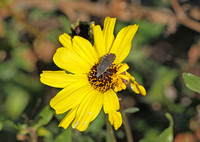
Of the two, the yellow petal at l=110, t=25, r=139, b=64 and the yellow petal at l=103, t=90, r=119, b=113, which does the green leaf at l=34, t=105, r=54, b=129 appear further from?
the yellow petal at l=110, t=25, r=139, b=64

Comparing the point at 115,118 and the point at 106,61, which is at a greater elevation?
the point at 106,61

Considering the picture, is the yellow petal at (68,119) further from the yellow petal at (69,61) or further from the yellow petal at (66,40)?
the yellow petal at (66,40)

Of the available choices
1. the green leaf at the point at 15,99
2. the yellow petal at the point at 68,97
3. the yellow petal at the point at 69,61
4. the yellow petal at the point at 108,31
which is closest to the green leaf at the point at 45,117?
the yellow petal at the point at 68,97

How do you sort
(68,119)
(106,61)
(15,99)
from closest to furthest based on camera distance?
1. (106,61)
2. (68,119)
3. (15,99)

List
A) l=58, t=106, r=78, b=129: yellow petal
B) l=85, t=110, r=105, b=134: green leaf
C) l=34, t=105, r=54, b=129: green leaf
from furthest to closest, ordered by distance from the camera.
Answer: l=85, t=110, r=105, b=134: green leaf, l=34, t=105, r=54, b=129: green leaf, l=58, t=106, r=78, b=129: yellow petal

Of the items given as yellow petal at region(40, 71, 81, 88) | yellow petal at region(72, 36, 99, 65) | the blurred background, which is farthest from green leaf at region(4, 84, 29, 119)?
yellow petal at region(72, 36, 99, 65)

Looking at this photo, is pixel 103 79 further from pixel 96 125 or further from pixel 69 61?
pixel 96 125

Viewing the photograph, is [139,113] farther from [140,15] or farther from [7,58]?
[7,58]

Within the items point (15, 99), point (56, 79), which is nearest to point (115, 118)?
point (56, 79)
